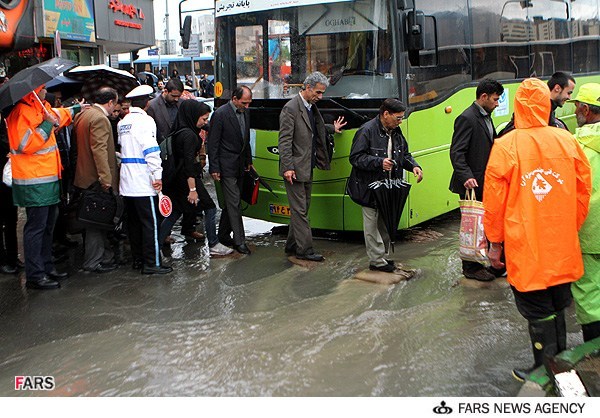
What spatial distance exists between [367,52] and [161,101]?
2.83 meters

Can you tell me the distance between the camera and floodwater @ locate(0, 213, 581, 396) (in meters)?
5.01

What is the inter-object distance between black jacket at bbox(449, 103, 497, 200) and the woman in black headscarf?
2.74 m

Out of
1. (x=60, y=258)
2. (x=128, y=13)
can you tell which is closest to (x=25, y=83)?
(x=60, y=258)

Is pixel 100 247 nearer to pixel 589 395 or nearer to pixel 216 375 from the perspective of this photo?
pixel 216 375

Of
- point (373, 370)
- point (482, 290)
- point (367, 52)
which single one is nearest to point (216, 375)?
point (373, 370)

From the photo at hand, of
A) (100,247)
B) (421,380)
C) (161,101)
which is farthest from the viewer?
(161,101)

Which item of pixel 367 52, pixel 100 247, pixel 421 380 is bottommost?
pixel 421 380

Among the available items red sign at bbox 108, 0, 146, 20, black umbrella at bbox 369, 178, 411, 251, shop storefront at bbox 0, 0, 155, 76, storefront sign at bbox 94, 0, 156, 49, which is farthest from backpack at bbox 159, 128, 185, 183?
red sign at bbox 108, 0, 146, 20

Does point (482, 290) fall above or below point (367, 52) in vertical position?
below

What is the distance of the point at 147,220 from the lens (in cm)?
778

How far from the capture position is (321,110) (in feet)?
27.8

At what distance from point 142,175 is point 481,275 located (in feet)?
11.4

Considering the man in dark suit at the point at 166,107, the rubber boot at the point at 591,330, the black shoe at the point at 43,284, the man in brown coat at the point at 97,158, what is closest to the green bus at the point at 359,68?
the man in dark suit at the point at 166,107

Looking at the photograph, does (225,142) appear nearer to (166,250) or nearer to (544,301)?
(166,250)
